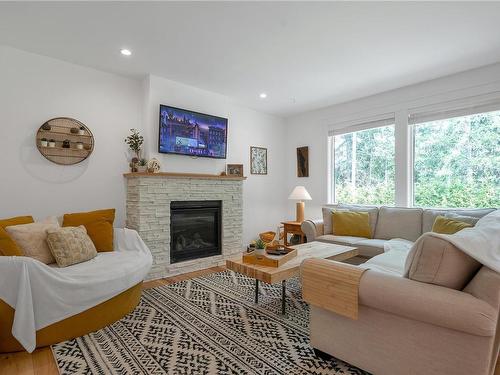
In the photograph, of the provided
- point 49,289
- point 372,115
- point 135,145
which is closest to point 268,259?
point 49,289

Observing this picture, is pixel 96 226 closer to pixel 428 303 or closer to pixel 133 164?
pixel 133 164

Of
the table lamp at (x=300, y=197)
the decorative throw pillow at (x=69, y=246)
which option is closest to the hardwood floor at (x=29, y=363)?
the decorative throw pillow at (x=69, y=246)

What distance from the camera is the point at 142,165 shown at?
3.54 meters

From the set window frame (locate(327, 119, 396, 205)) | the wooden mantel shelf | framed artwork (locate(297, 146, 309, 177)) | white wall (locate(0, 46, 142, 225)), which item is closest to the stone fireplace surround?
the wooden mantel shelf

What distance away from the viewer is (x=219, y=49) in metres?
2.90

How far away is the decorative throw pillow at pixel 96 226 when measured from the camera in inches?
110

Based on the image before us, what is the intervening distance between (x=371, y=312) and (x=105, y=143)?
340cm

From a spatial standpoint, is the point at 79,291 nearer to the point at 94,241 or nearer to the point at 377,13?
the point at 94,241

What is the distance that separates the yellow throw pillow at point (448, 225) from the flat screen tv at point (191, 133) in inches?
115

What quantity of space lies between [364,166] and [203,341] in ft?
12.0

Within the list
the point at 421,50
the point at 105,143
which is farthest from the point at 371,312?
the point at 105,143

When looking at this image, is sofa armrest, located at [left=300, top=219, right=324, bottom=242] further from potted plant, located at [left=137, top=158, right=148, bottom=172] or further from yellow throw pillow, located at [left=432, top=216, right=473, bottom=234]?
potted plant, located at [left=137, top=158, right=148, bottom=172]

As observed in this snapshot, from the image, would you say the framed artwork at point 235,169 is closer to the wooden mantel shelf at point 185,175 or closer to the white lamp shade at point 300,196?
the wooden mantel shelf at point 185,175

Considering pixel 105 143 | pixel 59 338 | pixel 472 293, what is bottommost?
pixel 59 338
